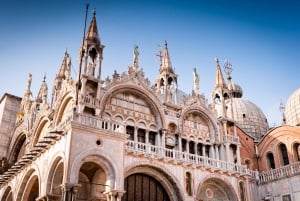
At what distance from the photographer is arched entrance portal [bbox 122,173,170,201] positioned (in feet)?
64.5

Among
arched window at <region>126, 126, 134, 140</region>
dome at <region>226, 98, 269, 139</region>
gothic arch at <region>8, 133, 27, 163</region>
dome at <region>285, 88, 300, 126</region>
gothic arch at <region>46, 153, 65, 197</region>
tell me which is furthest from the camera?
dome at <region>226, 98, 269, 139</region>

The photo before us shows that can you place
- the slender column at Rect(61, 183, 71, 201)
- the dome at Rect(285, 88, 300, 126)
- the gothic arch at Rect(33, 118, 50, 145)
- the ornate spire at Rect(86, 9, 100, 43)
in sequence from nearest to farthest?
the slender column at Rect(61, 183, 71, 201) < the ornate spire at Rect(86, 9, 100, 43) < the gothic arch at Rect(33, 118, 50, 145) < the dome at Rect(285, 88, 300, 126)

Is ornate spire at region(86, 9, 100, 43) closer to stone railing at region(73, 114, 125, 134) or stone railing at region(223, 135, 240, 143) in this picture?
stone railing at region(73, 114, 125, 134)

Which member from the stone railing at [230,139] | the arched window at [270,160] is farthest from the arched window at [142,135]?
the arched window at [270,160]

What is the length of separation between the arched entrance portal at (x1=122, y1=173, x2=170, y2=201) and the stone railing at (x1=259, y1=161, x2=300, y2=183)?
300 inches

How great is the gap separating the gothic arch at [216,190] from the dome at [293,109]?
14053 millimetres

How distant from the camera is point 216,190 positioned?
76.7ft

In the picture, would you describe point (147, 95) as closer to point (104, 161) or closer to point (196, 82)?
point (196, 82)

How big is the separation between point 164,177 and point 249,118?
21808mm

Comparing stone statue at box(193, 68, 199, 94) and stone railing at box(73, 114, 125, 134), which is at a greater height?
stone statue at box(193, 68, 199, 94)

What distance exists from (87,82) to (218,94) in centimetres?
1191

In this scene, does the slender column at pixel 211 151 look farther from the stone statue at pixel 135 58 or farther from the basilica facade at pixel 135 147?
the stone statue at pixel 135 58

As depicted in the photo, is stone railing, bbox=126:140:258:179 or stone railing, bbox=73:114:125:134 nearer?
stone railing, bbox=73:114:125:134

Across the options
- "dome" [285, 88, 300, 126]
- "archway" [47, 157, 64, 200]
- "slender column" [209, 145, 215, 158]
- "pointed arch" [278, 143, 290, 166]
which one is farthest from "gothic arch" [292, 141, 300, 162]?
"archway" [47, 157, 64, 200]
